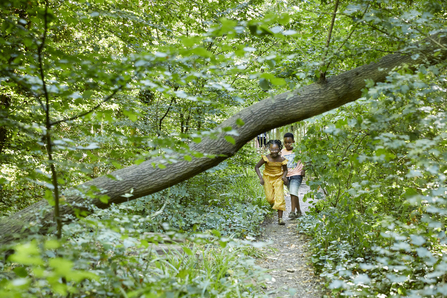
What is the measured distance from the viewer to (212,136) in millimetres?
1853

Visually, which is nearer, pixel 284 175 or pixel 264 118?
pixel 264 118

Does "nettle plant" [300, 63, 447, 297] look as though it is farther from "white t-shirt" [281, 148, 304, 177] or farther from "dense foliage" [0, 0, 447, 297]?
"white t-shirt" [281, 148, 304, 177]

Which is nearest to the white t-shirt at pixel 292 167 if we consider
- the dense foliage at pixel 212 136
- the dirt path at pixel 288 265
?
the dense foliage at pixel 212 136

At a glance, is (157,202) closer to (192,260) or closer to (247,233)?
(247,233)

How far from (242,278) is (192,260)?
1.90 ft

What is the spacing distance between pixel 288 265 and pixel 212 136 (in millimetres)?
3281

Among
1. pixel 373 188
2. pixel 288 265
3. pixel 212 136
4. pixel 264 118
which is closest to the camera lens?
pixel 212 136

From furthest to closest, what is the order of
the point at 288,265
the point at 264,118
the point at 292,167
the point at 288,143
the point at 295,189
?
the point at 288,143 → the point at 292,167 → the point at 295,189 → the point at 288,265 → the point at 264,118

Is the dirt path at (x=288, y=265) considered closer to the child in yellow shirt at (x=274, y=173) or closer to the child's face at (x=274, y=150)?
the child in yellow shirt at (x=274, y=173)

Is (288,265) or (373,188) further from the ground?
(373,188)

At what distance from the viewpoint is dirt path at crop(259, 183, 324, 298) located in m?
3.53

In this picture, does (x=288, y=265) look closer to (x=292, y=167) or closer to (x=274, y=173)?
(x=274, y=173)

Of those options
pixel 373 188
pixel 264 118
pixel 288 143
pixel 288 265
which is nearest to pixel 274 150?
pixel 288 143

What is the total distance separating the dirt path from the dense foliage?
270 millimetres
